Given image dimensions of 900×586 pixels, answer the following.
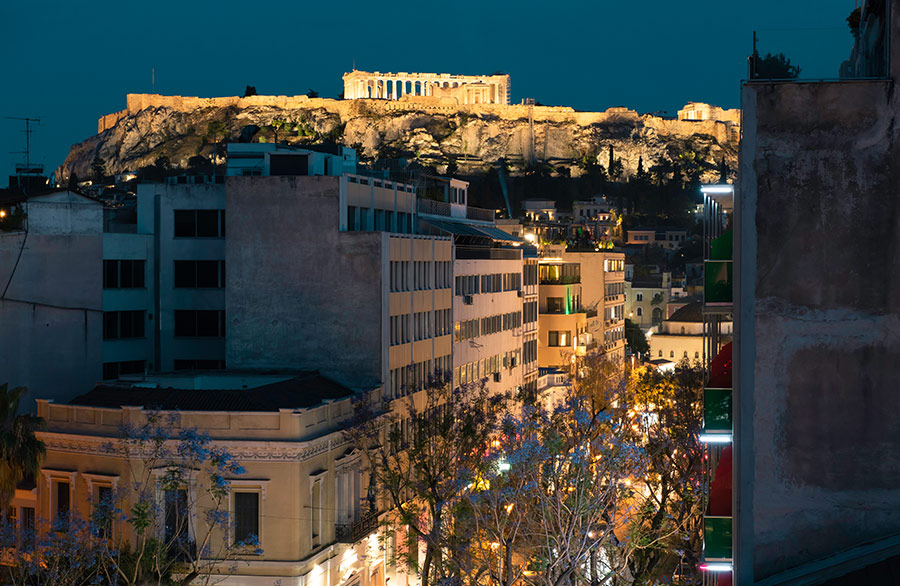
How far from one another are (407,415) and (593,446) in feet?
38.1

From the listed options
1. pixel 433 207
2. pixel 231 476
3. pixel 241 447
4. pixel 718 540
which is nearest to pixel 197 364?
pixel 433 207

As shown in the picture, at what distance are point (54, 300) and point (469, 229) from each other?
73.3ft

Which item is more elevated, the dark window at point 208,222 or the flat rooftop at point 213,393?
the dark window at point 208,222

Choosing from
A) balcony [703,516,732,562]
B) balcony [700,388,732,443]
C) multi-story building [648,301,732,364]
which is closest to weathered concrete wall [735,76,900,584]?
balcony [703,516,732,562]

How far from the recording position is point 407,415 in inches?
1903

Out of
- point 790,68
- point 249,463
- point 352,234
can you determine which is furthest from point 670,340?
point 790,68

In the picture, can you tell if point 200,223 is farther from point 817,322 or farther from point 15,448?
point 817,322

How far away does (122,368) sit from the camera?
51562 millimetres

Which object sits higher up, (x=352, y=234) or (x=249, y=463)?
(x=352, y=234)

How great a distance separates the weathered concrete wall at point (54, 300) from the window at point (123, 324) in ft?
5.15

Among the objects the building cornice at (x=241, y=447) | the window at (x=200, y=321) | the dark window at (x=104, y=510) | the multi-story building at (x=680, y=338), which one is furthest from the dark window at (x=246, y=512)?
the multi-story building at (x=680, y=338)

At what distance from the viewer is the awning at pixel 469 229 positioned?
5919 cm

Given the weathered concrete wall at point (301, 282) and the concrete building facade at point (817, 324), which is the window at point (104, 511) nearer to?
the weathered concrete wall at point (301, 282)

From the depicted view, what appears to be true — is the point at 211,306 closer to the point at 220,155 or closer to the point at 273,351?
the point at 273,351
